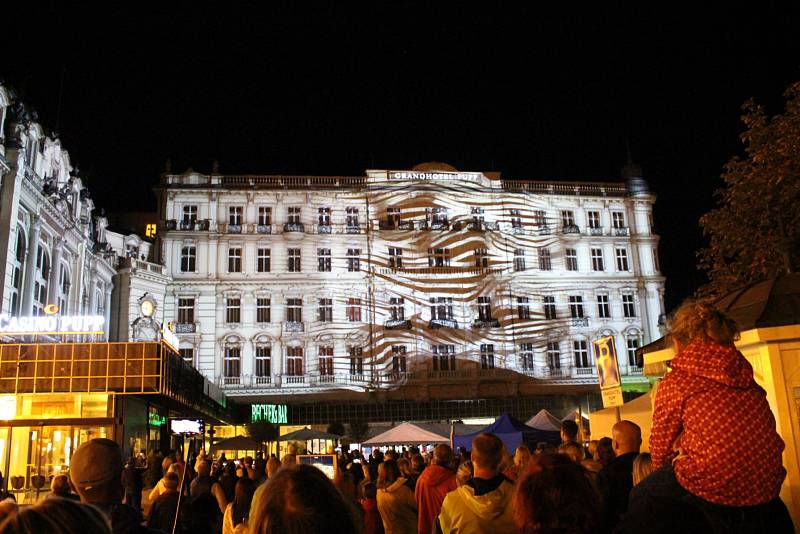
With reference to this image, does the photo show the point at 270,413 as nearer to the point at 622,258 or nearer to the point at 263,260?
the point at 263,260

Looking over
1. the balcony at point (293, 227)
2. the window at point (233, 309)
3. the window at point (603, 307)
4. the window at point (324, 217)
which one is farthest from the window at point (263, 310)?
the window at point (603, 307)

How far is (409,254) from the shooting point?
150 feet

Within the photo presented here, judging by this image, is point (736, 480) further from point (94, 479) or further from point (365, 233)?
point (365, 233)

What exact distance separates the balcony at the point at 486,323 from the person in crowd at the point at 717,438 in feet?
134

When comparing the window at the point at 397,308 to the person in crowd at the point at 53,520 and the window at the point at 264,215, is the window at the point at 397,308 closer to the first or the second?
the window at the point at 264,215

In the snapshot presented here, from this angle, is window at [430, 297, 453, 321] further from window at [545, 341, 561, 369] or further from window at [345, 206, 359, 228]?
window at [345, 206, 359, 228]

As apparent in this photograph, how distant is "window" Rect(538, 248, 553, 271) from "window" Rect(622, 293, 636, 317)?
532cm

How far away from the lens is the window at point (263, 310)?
4335 cm

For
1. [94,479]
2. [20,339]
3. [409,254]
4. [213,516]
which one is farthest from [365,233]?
[94,479]

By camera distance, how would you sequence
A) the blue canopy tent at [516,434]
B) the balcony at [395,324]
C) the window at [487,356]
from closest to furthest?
the blue canopy tent at [516,434] < the balcony at [395,324] < the window at [487,356]

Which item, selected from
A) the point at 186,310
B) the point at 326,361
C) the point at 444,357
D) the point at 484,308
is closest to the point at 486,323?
the point at 484,308

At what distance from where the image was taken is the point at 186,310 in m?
43.0

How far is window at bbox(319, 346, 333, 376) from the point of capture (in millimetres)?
42812

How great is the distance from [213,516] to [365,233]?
3697 cm
